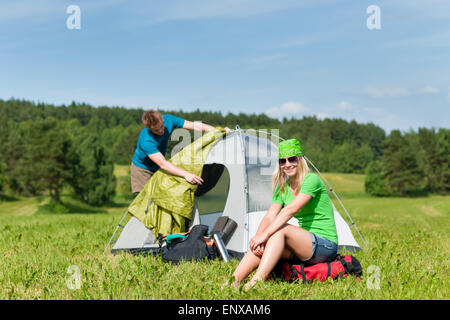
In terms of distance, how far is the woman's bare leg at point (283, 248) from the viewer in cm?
402

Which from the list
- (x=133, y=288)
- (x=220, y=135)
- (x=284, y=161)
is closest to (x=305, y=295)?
(x=284, y=161)

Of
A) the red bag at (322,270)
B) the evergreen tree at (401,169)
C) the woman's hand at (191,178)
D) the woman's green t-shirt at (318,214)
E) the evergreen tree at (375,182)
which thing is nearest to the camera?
the red bag at (322,270)

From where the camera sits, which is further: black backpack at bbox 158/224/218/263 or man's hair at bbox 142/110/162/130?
man's hair at bbox 142/110/162/130

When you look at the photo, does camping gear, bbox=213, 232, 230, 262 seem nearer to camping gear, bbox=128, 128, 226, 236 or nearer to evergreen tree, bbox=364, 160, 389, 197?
camping gear, bbox=128, 128, 226, 236

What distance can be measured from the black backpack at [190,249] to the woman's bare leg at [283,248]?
1.50 meters

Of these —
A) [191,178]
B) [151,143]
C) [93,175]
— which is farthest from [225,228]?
[93,175]

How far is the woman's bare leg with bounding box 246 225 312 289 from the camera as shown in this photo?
4023 millimetres

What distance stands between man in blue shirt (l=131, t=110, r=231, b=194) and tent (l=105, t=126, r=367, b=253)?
406 mm

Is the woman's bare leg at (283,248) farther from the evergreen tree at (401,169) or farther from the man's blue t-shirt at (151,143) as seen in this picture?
the evergreen tree at (401,169)

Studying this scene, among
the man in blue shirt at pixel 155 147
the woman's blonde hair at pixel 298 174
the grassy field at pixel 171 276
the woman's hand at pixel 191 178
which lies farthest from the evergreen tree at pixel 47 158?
the woman's blonde hair at pixel 298 174

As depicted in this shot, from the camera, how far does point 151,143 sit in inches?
240

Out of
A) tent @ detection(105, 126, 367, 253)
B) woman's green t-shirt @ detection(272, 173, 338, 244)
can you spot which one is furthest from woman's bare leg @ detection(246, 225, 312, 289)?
tent @ detection(105, 126, 367, 253)
